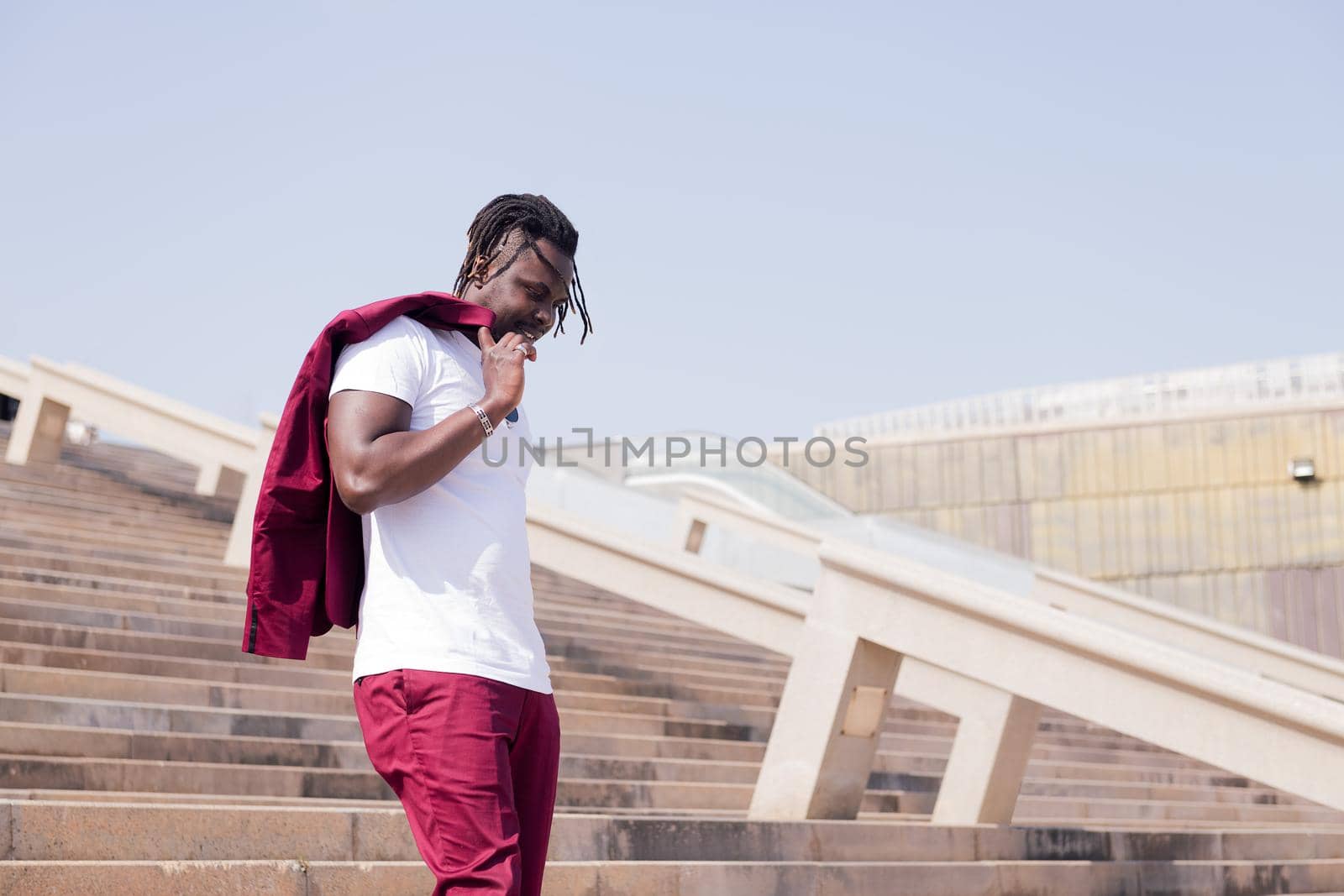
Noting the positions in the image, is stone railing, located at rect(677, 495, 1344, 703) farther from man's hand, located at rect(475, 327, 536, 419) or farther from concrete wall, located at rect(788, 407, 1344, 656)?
concrete wall, located at rect(788, 407, 1344, 656)

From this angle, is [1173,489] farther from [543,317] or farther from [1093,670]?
[543,317]

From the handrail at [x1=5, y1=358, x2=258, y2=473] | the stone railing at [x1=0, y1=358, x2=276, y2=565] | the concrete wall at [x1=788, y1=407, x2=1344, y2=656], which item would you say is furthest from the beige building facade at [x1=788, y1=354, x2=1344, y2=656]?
the handrail at [x1=5, y1=358, x2=258, y2=473]

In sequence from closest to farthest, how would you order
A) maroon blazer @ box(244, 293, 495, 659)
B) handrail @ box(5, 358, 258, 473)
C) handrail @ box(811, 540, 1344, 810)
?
maroon blazer @ box(244, 293, 495, 659), handrail @ box(811, 540, 1344, 810), handrail @ box(5, 358, 258, 473)

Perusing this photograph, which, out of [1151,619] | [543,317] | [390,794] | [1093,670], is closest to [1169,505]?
[1151,619]

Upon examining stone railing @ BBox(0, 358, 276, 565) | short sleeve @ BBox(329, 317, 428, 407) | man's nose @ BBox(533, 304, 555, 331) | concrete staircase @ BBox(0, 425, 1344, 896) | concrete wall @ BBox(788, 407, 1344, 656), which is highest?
concrete wall @ BBox(788, 407, 1344, 656)

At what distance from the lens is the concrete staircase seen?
3.39 meters

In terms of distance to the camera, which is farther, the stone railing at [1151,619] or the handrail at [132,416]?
the handrail at [132,416]

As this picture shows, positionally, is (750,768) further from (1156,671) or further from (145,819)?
(145,819)

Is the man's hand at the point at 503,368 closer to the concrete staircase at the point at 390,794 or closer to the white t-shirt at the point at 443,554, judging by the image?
the white t-shirt at the point at 443,554

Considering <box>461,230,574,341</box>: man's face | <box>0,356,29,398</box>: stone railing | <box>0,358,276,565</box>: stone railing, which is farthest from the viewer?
<box>0,356,29,398</box>: stone railing

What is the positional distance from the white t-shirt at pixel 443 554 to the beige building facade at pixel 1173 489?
19.4 m

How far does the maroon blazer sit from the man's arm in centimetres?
7

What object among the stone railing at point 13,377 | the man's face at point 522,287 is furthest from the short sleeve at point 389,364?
the stone railing at point 13,377

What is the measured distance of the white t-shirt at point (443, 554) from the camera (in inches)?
89.7
